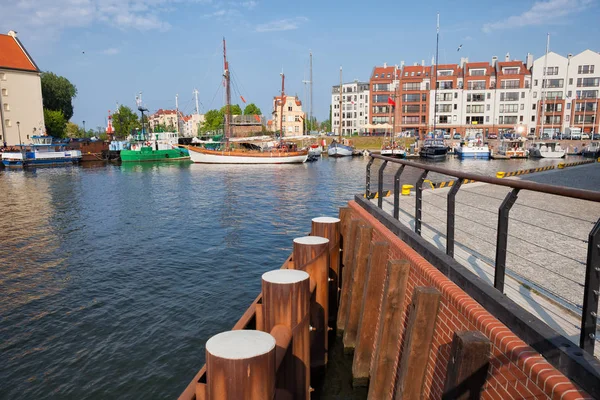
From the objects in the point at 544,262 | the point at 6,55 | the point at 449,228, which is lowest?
the point at 544,262

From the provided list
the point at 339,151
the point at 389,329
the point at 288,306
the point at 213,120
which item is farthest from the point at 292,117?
the point at 288,306

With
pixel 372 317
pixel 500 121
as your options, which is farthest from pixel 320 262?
pixel 500 121

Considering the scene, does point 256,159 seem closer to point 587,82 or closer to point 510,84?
point 510,84

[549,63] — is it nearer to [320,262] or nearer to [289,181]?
[289,181]

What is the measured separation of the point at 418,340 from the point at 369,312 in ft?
6.78

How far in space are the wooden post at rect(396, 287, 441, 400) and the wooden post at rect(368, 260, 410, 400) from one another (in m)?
0.74

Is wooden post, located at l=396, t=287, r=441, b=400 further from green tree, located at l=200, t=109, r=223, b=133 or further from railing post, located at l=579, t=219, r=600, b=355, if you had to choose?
green tree, located at l=200, t=109, r=223, b=133

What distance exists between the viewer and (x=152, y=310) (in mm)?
9789

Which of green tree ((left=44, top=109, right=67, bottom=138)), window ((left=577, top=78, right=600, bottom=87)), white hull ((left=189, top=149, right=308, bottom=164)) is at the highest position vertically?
window ((left=577, top=78, right=600, bottom=87))

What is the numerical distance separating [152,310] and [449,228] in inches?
295

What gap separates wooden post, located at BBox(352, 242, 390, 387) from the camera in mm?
5871

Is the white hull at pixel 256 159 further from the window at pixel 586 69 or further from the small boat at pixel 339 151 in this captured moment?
the window at pixel 586 69

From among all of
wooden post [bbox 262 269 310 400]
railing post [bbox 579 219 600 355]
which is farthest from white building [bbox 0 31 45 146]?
railing post [bbox 579 219 600 355]

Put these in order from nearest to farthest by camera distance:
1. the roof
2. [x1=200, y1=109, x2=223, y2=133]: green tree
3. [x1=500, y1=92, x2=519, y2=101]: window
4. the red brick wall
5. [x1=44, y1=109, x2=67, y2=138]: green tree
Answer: the red brick wall < the roof < [x1=44, y1=109, x2=67, y2=138]: green tree < [x1=500, y1=92, x2=519, y2=101]: window < [x1=200, y1=109, x2=223, y2=133]: green tree
